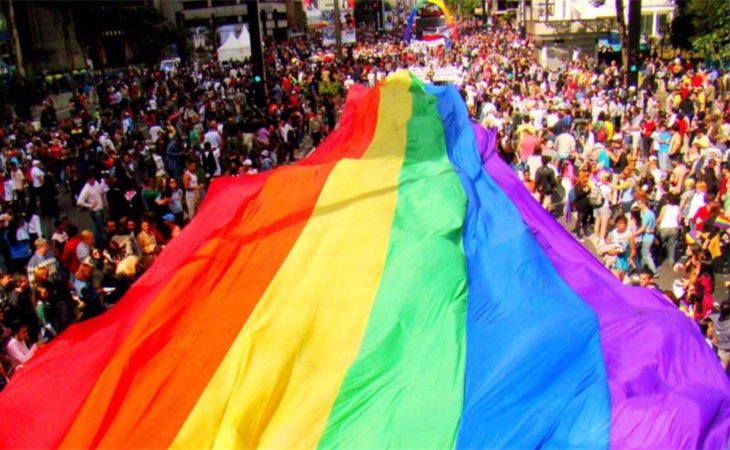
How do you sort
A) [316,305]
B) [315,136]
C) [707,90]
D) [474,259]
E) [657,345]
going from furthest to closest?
[707,90] → [315,136] → [474,259] → [316,305] → [657,345]

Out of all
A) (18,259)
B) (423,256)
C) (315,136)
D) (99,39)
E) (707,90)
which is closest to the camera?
(423,256)

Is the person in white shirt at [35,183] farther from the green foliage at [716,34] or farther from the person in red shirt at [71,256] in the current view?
the green foliage at [716,34]

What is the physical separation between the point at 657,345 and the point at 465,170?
512 cm

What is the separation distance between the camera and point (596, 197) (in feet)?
35.7

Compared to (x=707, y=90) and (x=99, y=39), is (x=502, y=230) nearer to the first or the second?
(x=707, y=90)

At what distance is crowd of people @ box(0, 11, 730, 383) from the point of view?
318 inches

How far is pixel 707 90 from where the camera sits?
19.7 m

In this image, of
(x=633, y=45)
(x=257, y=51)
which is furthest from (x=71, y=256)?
(x=633, y=45)

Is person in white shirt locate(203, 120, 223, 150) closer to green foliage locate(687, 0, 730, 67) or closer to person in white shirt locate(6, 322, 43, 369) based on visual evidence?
person in white shirt locate(6, 322, 43, 369)

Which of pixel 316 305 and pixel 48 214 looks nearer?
pixel 316 305

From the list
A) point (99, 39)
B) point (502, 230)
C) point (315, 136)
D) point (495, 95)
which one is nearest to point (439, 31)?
point (99, 39)

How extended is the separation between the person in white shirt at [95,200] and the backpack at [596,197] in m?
7.17

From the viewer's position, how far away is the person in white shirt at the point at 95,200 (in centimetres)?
1149

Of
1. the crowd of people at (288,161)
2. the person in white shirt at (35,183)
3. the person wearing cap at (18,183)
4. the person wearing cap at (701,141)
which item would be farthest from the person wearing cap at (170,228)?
the person wearing cap at (701,141)
